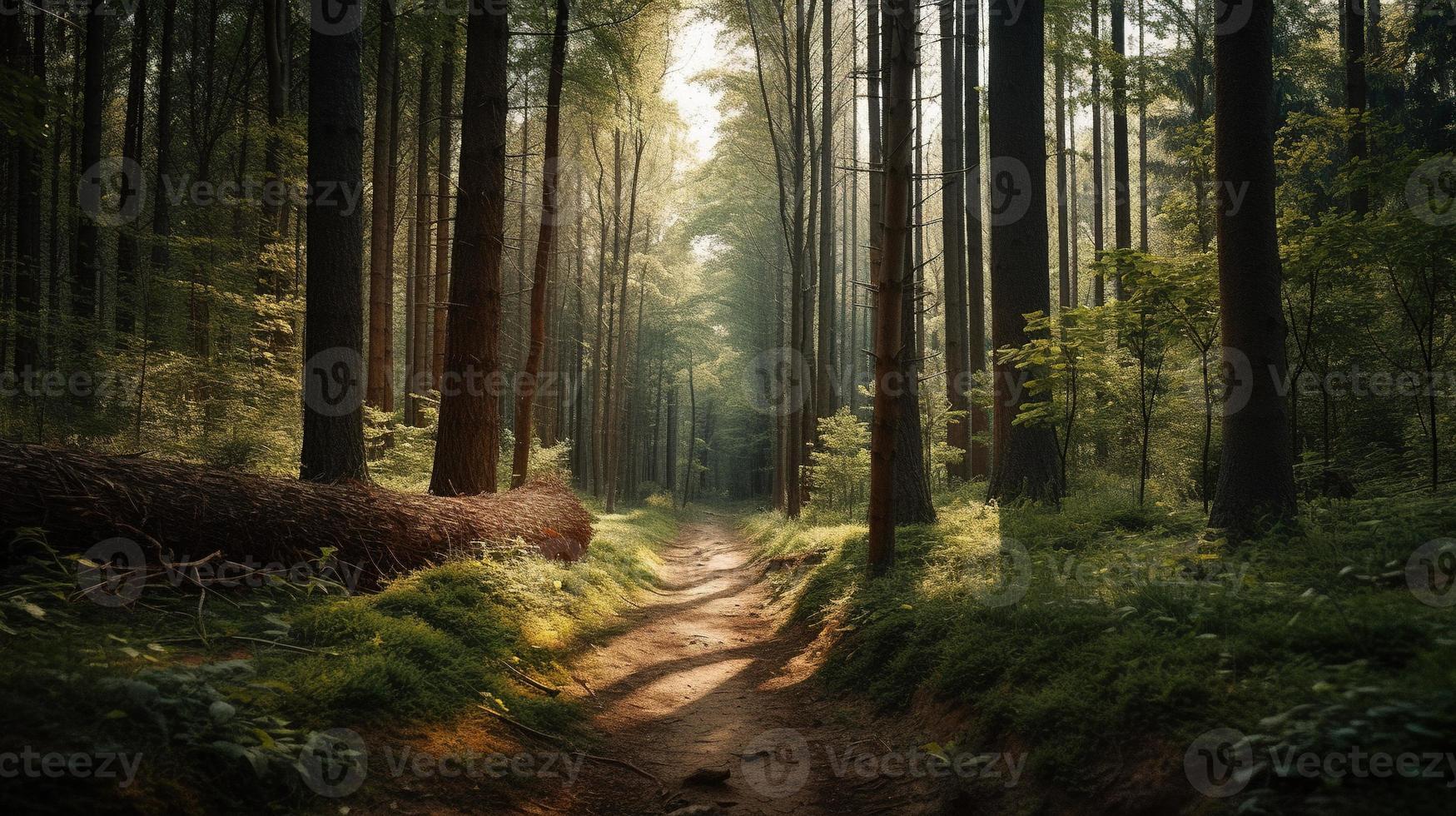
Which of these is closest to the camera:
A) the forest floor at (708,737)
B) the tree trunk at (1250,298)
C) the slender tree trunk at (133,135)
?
the forest floor at (708,737)

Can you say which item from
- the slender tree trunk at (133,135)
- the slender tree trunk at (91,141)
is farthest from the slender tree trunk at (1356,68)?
the slender tree trunk at (91,141)

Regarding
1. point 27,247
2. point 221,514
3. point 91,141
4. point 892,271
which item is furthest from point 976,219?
point 27,247

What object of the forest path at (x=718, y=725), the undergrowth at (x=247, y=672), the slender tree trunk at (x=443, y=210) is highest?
the slender tree trunk at (x=443, y=210)

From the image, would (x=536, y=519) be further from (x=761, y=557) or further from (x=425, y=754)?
(x=761, y=557)

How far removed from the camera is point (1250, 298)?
17.7 ft

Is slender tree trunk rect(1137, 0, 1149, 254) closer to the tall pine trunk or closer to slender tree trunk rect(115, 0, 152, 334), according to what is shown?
the tall pine trunk

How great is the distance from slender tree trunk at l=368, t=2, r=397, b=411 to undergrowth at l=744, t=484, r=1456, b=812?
10.0 meters

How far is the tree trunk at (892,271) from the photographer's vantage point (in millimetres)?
6625

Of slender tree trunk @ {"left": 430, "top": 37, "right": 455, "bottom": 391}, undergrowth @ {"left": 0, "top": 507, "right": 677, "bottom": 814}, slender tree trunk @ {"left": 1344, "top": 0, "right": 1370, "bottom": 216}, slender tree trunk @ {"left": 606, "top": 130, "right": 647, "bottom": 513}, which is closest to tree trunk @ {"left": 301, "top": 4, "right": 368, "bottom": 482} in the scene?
undergrowth @ {"left": 0, "top": 507, "right": 677, "bottom": 814}

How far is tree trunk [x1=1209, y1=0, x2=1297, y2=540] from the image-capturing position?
207 inches

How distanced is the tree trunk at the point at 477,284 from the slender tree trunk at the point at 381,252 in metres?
5.02

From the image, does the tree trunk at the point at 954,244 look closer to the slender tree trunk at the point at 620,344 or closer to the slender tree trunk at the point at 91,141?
the slender tree trunk at the point at 620,344

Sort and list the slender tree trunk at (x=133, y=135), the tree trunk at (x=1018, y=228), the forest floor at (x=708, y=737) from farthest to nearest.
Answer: the slender tree trunk at (x=133, y=135) → the tree trunk at (x=1018, y=228) → the forest floor at (x=708, y=737)

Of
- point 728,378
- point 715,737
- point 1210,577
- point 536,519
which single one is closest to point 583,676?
point 715,737
